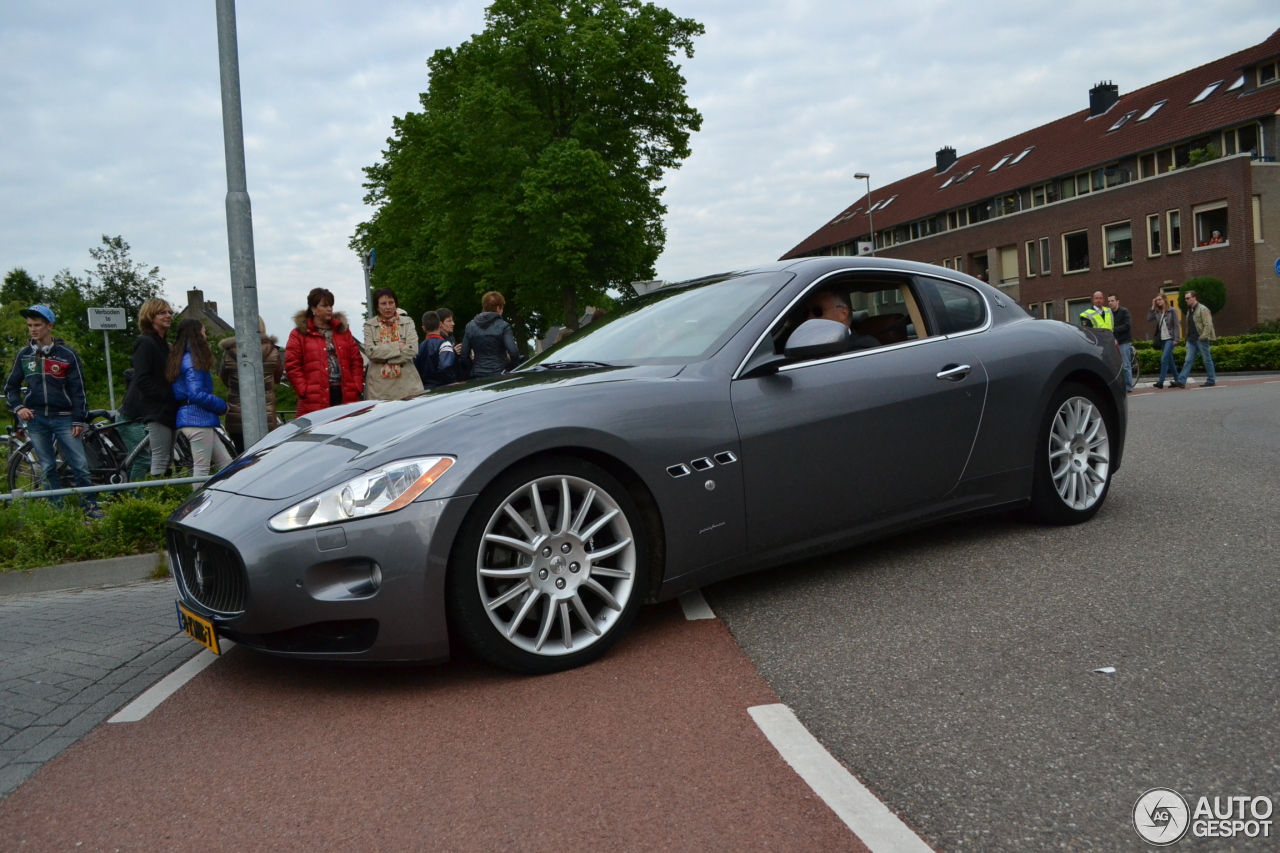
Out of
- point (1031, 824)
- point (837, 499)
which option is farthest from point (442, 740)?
point (837, 499)

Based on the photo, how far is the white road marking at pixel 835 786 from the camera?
2387mm

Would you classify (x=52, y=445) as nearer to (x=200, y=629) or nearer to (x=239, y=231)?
(x=239, y=231)

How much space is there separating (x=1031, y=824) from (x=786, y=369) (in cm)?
235

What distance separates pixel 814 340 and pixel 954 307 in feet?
4.44

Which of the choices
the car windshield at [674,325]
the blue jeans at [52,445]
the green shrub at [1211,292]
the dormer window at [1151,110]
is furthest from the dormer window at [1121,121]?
the car windshield at [674,325]

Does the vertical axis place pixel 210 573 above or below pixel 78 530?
above

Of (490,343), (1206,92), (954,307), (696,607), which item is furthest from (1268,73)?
(696,607)

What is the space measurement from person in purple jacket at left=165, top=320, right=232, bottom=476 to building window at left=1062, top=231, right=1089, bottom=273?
42.7m

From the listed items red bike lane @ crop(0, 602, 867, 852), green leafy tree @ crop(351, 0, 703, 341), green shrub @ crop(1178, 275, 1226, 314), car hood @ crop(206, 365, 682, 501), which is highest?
green leafy tree @ crop(351, 0, 703, 341)

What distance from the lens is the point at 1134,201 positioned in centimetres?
4144

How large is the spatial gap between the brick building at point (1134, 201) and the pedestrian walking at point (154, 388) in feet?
118

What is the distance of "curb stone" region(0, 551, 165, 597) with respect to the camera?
6.47m

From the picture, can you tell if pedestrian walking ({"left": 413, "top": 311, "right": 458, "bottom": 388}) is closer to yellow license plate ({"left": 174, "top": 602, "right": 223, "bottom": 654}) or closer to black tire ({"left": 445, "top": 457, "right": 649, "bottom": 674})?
yellow license plate ({"left": 174, "top": 602, "right": 223, "bottom": 654})

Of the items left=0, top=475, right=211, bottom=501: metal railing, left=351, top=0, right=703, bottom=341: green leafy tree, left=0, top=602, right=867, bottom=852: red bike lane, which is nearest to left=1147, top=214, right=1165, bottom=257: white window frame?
left=351, top=0, right=703, bottom=341: green leafy tree
